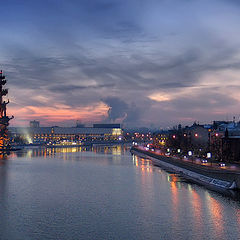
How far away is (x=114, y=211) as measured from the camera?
37250mm

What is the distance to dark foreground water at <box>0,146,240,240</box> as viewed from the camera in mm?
30109

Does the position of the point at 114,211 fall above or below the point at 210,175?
below

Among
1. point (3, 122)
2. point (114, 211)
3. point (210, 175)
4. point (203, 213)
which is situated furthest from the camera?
point (3, 122)

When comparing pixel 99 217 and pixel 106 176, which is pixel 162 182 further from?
pixel 99 217

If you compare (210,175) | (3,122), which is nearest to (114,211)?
(210,175)

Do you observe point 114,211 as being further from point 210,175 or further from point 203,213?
point 210,175

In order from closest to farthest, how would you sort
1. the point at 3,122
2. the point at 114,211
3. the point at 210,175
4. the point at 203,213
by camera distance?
1. the point at 203,213
2. the point at 114,211
3. the point at 210,175
4. the point at 3,122

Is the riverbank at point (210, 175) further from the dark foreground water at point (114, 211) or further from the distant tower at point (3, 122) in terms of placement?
the distant tower at point (3, 122)

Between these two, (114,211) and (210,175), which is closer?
(114,211)

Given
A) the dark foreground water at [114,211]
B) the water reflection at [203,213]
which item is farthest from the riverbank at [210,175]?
the dark foreground water at [114,211]

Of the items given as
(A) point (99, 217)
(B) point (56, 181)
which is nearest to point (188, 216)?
(A) point (99, 217)

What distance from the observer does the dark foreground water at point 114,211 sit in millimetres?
30109

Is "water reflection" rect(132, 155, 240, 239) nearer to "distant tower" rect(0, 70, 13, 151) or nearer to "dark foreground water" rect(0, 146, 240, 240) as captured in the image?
"dark foreground water" rect(0, 146, 240, 240)

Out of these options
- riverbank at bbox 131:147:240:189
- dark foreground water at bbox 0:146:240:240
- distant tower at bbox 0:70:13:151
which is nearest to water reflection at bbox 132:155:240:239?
dark foreground water at bbox 0:146:240:240
